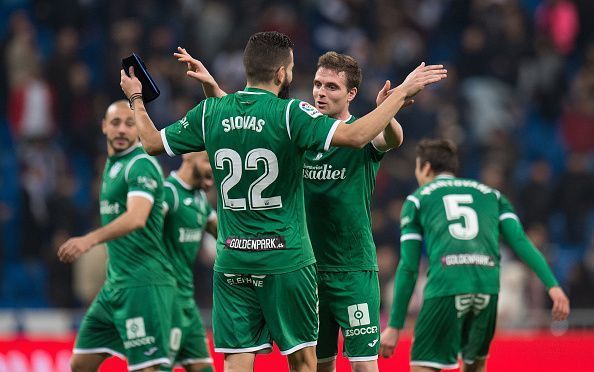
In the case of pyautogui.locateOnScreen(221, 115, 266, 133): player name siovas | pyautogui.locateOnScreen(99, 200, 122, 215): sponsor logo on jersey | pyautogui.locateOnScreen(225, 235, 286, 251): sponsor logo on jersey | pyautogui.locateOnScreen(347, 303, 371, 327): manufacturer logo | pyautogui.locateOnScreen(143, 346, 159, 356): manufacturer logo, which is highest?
pyautogui.locateOnScreen(221, 115, 266, 133): player name siovas

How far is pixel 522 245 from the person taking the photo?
371 inches

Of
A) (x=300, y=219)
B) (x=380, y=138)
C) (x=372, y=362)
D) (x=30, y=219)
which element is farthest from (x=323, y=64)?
(x=30, y=219)

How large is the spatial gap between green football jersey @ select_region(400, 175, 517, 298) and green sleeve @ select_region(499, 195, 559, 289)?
0.32 feet

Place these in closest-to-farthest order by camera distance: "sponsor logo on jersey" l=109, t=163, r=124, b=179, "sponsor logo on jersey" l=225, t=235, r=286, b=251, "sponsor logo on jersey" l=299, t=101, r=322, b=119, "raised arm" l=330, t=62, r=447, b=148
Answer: "raised arm" l=330, t=62, r=447, b=148 → "sponsor logo on jersey" l=299, t=101, r=322, b=119 → "sponsor logo on jersey" l=225, t=235, r=286, b=251 → "sponsor logo on jersey" l=109, t=163, r=124, b=179

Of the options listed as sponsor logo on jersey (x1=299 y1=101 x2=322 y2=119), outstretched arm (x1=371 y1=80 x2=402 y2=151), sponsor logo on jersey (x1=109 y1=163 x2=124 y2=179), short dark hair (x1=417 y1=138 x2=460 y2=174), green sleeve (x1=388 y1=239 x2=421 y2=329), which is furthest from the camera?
short dark hair (x1=417 y1=138 x2=460 y2=174)

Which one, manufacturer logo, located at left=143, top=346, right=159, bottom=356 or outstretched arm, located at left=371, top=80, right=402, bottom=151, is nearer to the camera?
outstretched arm, located at left=371, top=80, right=402, bottom=151

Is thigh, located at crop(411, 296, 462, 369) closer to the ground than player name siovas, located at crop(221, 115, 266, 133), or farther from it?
closer to the ground

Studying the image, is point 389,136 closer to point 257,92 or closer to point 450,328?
point 257,92

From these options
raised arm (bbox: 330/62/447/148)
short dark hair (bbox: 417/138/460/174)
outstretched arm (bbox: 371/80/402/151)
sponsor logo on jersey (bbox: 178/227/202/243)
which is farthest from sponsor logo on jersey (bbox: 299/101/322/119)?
sponsor logo on jersey (bbox: 178/227/202/243)

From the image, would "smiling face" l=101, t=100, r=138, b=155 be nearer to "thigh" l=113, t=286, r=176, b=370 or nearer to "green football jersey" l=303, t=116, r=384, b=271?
"thigh" l=113, t=286, r=176, b=370

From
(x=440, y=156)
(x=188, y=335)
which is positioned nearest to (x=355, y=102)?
(x=440, y=156)

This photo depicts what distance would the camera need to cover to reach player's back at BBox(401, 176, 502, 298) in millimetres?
9297

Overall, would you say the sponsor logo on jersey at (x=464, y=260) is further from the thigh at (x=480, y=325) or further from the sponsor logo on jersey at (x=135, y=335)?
the sponsor logo on jersey at (x=135, y=335)

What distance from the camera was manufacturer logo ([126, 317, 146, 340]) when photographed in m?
9.28
